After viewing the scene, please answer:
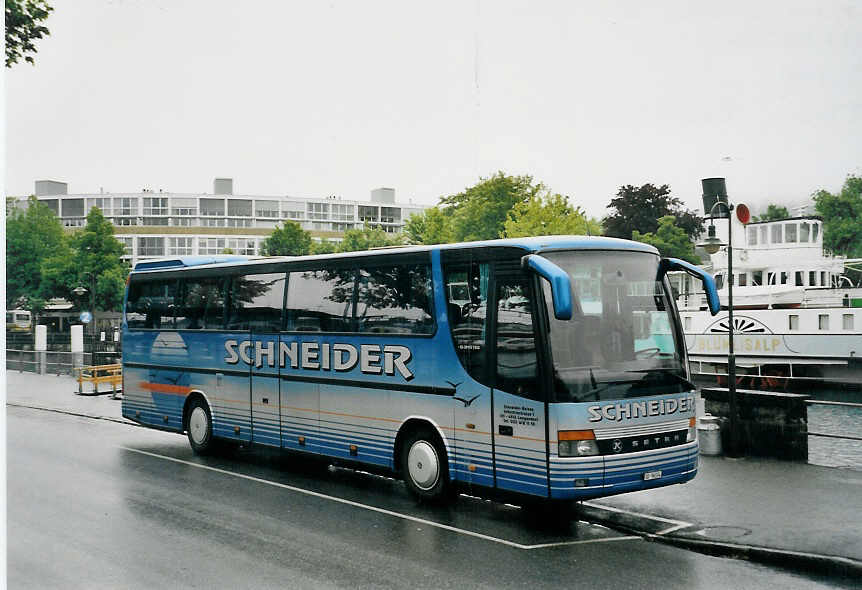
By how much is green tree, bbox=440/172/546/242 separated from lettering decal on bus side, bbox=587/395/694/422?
50.8 metres

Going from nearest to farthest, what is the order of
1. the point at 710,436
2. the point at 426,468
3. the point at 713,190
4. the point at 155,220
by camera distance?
→ the point at 426,468 < the point at 710,436 < the point at 713,190 < the point at 155,220

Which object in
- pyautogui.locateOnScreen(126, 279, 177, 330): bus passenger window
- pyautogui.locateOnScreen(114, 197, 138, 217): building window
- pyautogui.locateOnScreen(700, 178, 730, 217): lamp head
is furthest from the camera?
pyautogui.locateOnScreen(114, 197, 138, 217): building window

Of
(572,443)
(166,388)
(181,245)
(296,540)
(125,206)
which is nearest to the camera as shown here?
(296,540)

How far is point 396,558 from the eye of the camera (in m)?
8.40

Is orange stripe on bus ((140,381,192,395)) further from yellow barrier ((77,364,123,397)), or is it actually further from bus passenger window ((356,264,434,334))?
yellow barrier ((77,364,123,397))

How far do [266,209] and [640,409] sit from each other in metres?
109

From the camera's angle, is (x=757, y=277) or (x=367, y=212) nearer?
(x=757, y=277)

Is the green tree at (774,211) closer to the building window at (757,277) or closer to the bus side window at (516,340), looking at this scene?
the building window at (757,277)

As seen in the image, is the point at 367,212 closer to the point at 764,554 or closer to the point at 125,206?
the point at 125,206

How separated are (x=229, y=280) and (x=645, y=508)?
7899 millimetres

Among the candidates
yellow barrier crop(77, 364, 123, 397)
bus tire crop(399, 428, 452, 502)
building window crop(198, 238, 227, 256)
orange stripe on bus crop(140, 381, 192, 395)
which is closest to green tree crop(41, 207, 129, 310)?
Answer: yellow barrier crop(77, 364, 123, 397)

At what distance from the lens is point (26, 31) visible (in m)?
13.3

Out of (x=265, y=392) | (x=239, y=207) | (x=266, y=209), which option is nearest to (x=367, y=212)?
(x=266, y=209)

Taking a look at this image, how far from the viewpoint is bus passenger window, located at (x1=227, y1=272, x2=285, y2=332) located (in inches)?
540
